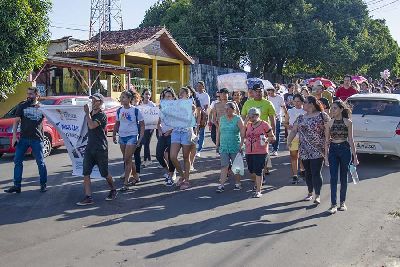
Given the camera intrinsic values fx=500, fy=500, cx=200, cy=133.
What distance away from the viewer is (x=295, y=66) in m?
47.8

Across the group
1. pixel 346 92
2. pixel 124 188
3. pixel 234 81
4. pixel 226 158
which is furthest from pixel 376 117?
pixel 234 81

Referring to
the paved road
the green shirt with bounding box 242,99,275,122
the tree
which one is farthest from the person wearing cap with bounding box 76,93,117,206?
the tree

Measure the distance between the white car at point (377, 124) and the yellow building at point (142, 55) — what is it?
15.8 meters

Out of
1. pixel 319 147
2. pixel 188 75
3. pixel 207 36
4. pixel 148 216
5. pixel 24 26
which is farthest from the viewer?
pixel 207 36

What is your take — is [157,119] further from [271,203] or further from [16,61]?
[16,61]

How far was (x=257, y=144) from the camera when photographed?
827 cm

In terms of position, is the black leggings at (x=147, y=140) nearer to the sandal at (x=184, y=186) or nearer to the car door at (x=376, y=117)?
the sandal at (x=184, y=186)

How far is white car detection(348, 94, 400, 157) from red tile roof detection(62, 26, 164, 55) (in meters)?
18.0

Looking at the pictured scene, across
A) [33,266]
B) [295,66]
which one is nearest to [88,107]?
[33,266]

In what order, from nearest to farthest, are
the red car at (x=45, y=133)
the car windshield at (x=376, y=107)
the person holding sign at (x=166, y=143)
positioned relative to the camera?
the person holding sign at (x=166, y=143), the car windshield at (x=376, y=107), the red car at (x=45, y=133)

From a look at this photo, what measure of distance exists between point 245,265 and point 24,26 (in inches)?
524

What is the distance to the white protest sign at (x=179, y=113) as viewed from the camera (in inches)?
353

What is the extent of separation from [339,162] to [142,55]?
23559 millimetres

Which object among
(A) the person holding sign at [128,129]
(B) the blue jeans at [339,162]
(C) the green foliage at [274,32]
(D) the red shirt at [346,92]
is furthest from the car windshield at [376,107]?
(C) the green foliage at [274,32]
